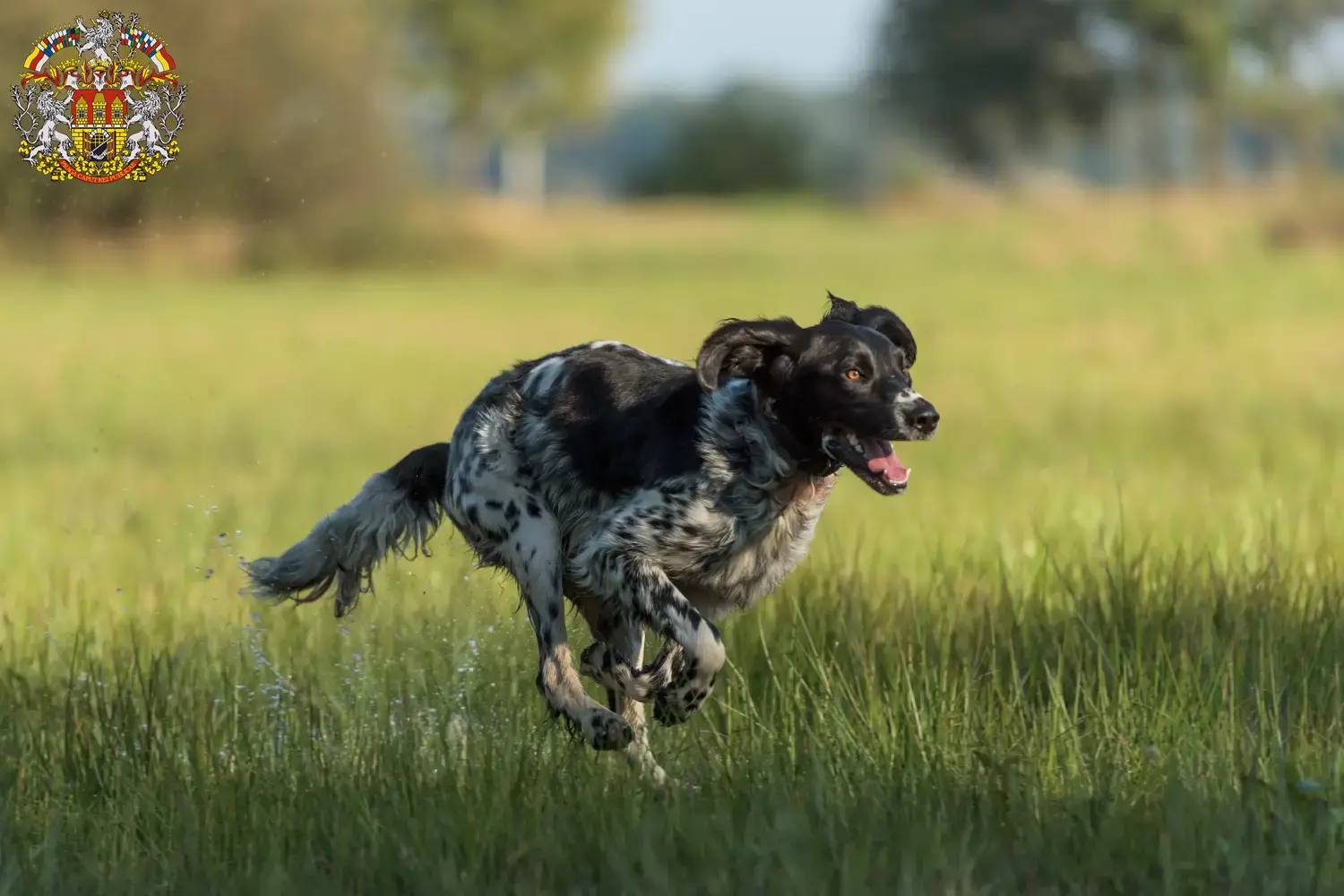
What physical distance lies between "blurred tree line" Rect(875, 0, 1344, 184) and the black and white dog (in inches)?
2448

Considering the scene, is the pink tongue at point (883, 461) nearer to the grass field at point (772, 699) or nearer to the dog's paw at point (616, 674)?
the grass field at point (772, 699)

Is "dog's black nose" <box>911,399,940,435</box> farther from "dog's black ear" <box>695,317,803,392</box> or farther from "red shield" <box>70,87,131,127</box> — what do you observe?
"red shield" <box>70,87,131,127</box>

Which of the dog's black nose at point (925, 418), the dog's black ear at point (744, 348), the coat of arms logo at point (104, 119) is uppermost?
the coat of arms logo at point (104, 119)

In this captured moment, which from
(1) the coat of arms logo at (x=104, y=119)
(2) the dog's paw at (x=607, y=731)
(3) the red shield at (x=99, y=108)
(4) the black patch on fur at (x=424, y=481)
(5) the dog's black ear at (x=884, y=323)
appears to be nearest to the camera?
(2) the dog's paw at (x=607, y=731)

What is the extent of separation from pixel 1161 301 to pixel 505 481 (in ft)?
65.7

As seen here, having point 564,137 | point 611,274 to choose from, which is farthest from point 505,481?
point 564,137

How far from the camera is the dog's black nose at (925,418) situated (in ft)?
17.8

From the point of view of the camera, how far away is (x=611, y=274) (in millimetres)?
36344

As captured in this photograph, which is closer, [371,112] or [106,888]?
[106,888]

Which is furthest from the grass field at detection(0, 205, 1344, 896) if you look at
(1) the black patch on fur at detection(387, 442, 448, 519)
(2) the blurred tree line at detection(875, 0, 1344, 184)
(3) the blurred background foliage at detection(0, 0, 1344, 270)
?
(2) the blurred tree line at detection(875, 0, 1344, 184)

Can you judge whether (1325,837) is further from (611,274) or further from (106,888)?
(611,274)

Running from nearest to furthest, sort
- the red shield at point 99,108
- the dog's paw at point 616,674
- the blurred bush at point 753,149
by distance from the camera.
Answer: the dog's paw at point 616,674
the red shield at point 99,108
the blurred bush at point 753,149

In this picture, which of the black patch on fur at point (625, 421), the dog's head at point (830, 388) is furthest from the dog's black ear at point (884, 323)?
the black patch on fur at point (625, 421)

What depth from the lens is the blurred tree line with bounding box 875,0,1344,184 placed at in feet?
218
